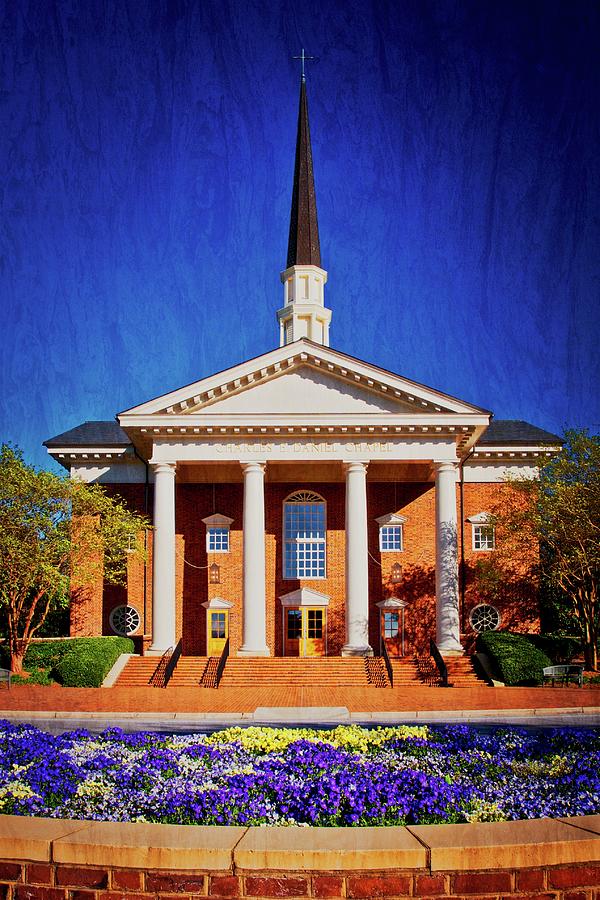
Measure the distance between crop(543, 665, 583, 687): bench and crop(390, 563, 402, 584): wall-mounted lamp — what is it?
9.65 metres

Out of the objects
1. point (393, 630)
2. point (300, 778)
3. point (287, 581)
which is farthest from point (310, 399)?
point (300, 778)

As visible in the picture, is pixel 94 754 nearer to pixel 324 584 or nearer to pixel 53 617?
pixel 324 584

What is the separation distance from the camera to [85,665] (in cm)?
2975

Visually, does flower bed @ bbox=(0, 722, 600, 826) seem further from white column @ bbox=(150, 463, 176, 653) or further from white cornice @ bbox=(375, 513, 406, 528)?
white cornice @ bbox=(375, 513, 406, 528)

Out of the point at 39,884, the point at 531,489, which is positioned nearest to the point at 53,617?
the point at 531,489

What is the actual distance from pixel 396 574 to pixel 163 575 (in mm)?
10653

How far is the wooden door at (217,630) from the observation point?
3778cm

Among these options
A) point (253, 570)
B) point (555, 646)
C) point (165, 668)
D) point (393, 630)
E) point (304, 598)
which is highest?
point (253, 570)

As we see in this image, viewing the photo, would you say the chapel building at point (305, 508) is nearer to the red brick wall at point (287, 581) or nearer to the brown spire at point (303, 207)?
the red brick wall at point (287, 581)

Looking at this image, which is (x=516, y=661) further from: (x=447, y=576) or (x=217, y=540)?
(x=217, y=540)

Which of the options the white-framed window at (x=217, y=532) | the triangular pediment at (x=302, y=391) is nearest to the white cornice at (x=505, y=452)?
the triangular pediment at (x=302, y=391)

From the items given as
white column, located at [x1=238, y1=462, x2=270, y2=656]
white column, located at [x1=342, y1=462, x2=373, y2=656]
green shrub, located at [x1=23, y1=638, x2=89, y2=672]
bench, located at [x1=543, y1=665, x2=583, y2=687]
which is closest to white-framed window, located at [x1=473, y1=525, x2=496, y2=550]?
white column, located at [x1=342, y1=462, x2=373, y2=656]

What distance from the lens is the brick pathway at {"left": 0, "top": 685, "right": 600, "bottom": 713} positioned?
23.5 meters

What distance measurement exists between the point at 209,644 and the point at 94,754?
2953 centimetres
